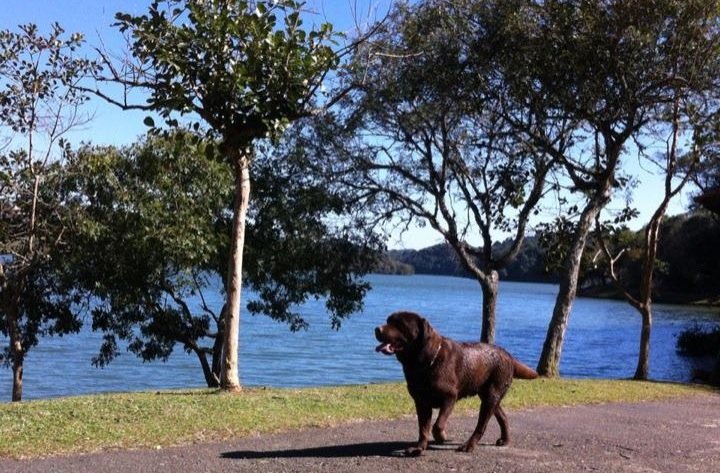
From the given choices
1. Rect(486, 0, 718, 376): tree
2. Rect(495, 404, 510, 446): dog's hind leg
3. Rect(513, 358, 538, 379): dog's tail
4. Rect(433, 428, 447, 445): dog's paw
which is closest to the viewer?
Rect(433, 428, 447, 445): dog's paw

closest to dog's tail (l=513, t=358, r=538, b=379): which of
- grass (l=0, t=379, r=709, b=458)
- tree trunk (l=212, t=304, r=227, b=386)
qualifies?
grass (l=0, t=379, r=709, b=458)

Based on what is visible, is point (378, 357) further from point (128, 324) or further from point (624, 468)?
point (624, 468)

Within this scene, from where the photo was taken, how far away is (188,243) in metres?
15.4

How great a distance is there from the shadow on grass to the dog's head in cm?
105

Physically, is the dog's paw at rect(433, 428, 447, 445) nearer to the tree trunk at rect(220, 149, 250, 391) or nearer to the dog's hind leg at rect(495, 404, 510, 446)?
the dog's hind leg at rect(495, 404, 510, 446)

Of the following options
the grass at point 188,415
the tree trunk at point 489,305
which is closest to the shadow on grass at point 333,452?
the grass at point 188,415

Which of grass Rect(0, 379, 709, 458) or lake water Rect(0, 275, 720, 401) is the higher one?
grass Rect(0, 379, 709, 458)

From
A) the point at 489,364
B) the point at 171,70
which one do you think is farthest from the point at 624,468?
the point at 171,70

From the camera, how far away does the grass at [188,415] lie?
830 cm

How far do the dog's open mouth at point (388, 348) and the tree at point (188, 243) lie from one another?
7.78 m

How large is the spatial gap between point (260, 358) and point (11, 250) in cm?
1518

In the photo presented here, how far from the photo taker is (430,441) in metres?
8.77

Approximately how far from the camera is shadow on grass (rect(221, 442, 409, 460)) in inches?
315

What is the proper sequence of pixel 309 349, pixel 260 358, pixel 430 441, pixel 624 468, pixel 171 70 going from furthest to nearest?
1. pixel 309 349
2. pixel 260 358
3. pixel 171 70
4. pixel 430 441
5. pixel 624 468
